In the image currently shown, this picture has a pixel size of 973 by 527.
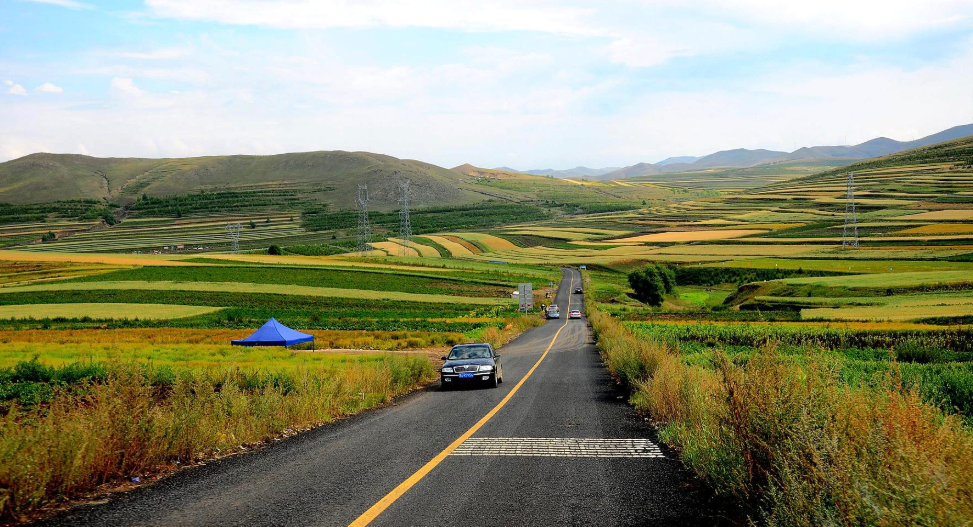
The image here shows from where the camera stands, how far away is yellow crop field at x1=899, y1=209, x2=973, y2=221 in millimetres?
108531

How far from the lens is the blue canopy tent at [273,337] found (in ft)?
131

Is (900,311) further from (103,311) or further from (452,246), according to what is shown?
(452,246)

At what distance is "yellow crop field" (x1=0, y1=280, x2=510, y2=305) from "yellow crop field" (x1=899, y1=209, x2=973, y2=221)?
265 feet

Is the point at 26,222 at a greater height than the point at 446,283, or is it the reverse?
the point at 26,222

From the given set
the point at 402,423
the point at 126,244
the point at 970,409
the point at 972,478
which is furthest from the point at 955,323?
the point at 126,244

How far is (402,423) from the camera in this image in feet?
43.7

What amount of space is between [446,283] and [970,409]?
76.2 meters

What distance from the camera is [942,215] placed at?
11275 cm

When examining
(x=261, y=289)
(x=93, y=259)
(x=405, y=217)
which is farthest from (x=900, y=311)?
(x=405, y=217)

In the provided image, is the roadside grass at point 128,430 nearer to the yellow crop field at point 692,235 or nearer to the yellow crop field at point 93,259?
the yellow crop field at point 93,259

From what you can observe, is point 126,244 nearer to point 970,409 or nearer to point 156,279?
point 156,279

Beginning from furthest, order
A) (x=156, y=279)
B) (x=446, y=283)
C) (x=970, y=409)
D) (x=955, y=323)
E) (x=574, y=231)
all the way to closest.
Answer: (x=574, y=231)
(x=446, y=283)
(x=156, y=279)
(x=955, y=323)
(x=970, y=409)

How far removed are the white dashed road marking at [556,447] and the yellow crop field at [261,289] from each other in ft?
215

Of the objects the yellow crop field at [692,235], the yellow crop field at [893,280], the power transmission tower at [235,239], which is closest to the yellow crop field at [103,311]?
the yellow crop field at [893,280]
